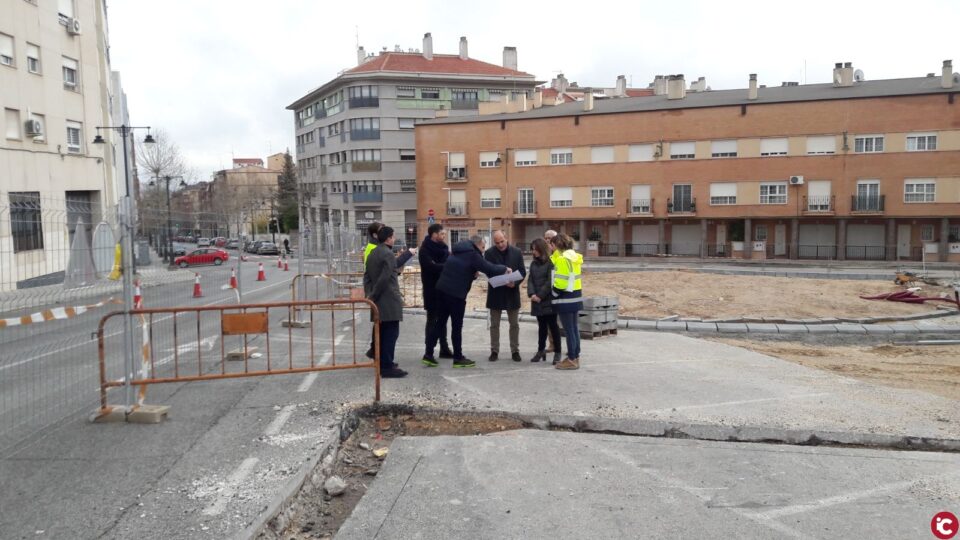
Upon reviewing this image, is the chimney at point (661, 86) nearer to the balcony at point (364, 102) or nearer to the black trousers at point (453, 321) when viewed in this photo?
the balcony at point (364, 102)

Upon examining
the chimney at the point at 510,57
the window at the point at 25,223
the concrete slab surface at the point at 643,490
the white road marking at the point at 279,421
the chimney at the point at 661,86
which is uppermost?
the chimney at the point at 510,57

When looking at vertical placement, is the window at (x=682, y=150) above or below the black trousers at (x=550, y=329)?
above

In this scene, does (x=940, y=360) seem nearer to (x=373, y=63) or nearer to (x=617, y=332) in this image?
(x=617, y=332)

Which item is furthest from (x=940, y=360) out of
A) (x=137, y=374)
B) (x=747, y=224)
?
(x=747, y=224)

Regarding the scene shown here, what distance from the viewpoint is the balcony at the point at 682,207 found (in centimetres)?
4734

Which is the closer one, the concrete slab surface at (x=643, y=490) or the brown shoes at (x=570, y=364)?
the concrete slab surface at (x=643, y=490)

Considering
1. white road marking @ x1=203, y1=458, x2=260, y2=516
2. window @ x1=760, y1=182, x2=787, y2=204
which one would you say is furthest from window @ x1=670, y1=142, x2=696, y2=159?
white road marking @ x1=203, y1=458, x2=260, y2=516

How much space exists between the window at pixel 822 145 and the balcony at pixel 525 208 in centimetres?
1867

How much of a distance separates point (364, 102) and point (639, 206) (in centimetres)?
Result: 3049

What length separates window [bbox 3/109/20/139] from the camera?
2529cm

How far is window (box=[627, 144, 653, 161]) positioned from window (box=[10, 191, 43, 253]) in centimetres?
4509

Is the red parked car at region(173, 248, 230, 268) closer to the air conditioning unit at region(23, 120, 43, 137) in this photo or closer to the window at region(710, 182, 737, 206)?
the air conditioning unit at region(23, 120, 43, 137)

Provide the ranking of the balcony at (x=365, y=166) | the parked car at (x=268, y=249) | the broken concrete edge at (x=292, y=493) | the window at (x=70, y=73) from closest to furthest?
the broken concrete edge at (x=292, y=493), the window at (x=70, y=73), the parked car at (x=268, y=249), the balcony at (x=365, y=166)

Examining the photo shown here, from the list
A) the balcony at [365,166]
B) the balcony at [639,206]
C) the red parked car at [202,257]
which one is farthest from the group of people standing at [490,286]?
the balcony at [365,166]
